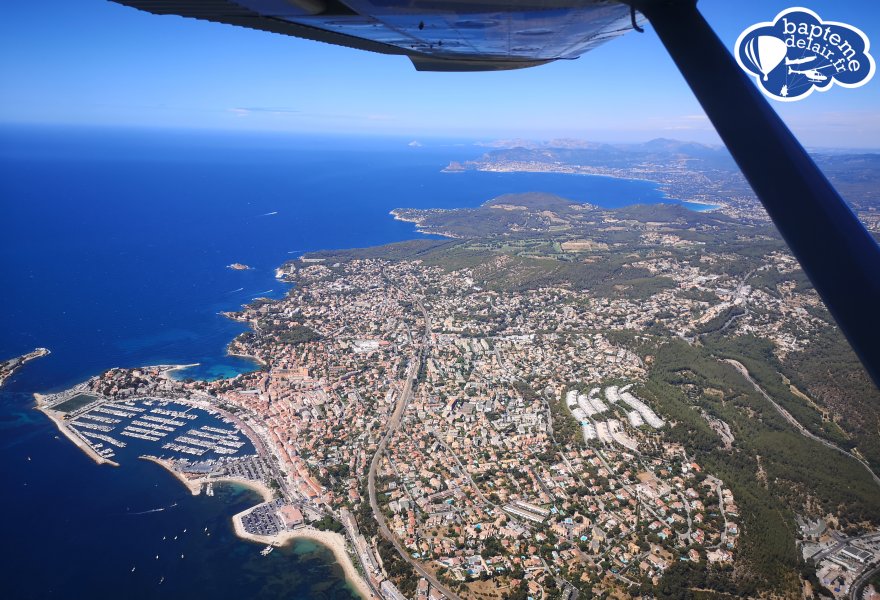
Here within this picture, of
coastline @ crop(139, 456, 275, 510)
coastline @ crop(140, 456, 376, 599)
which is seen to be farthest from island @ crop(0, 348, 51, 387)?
coastline @ crop(139, 456, 275, 510)

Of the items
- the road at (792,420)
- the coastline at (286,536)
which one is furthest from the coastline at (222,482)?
the road at (792,420)

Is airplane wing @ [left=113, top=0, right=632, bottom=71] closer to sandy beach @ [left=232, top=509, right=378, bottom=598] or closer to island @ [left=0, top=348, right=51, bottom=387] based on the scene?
sandy beach @ [left=232, top=509, right=378, bottom=598]

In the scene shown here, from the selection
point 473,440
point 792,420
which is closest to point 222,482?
point 473,440

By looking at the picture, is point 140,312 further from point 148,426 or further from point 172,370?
point 148,426

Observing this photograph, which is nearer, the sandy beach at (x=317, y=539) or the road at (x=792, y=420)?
the sandy beach at (x=317, y=539)

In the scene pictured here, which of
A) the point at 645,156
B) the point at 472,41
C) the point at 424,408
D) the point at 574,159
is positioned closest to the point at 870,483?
the point at 424,408

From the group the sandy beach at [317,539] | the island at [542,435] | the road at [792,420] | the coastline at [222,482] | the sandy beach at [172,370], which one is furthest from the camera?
the sandy beach at [172,370]

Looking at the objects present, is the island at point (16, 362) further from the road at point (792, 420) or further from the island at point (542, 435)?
the road at point (792, 420)
